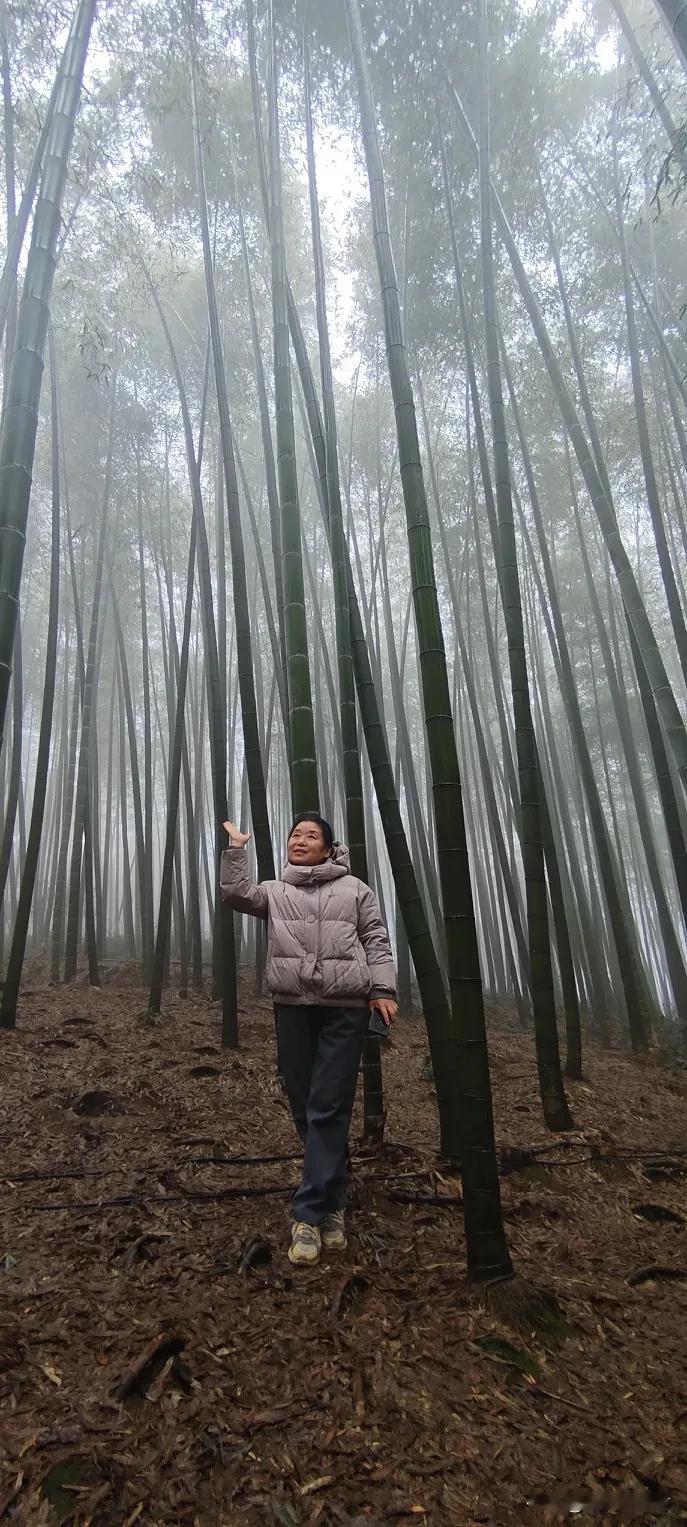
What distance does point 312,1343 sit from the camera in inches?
53.9

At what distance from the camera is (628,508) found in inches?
356

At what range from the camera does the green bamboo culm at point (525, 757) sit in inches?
113

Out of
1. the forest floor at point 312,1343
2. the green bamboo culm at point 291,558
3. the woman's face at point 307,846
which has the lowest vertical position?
the forest floor at point 312,1343

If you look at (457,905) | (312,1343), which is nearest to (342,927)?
(457,905)

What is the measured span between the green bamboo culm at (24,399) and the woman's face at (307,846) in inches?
33.4

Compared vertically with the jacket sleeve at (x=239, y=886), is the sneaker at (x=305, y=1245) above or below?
below

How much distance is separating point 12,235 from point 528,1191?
490 cm

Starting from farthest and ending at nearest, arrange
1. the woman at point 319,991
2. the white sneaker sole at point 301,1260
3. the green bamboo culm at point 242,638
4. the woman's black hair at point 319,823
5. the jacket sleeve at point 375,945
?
the green bamboo culm at point 242,638 → the woman's black hair at point 319,823 → the jacket sleeve at point 375,945 → the woman at point 319,991 → the white sneaker sole at point 301,1260

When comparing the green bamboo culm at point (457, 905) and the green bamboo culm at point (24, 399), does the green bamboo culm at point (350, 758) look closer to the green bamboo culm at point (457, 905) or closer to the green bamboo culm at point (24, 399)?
the green bamboo culm at point (457, 905)

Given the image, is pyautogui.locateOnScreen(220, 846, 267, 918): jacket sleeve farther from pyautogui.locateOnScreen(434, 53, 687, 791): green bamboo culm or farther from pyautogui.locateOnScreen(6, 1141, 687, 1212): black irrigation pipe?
pyautogui.locateOnScreen(434, 53, 687, 791): green bamboo culm

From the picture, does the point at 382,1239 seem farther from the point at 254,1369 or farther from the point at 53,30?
the point at 53,30

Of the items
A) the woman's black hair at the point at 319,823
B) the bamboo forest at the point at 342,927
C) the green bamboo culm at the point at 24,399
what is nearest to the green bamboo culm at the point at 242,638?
the bamboo forest at the point at 342,927

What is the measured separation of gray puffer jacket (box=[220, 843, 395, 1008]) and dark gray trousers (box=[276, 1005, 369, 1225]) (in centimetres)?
7

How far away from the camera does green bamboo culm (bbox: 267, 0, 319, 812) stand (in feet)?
7.52
